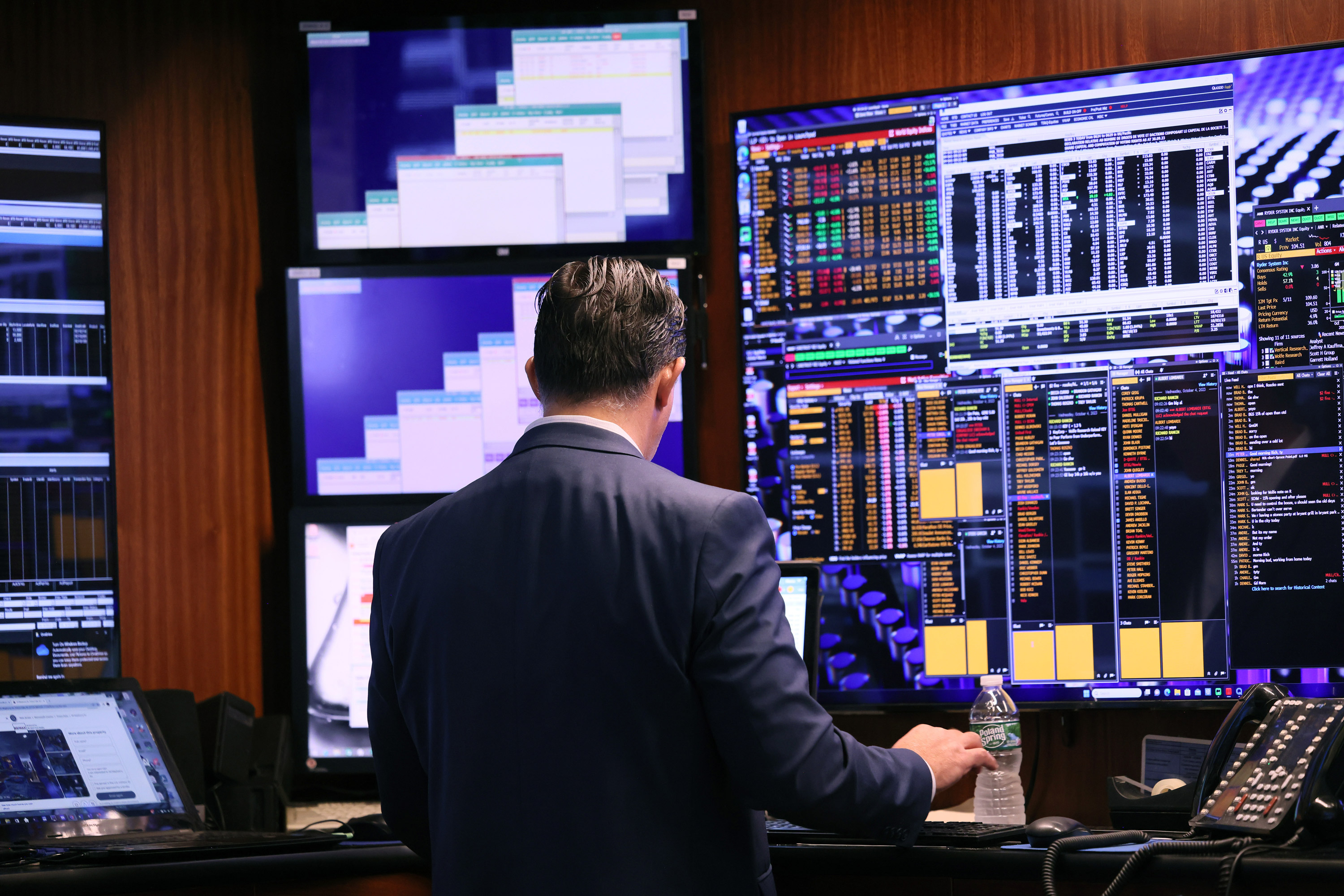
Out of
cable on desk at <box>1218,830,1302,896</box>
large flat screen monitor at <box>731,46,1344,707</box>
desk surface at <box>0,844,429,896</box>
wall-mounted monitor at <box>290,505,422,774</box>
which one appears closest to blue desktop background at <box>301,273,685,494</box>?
wall-mounted monitor at <box>290,505,422,774</box>

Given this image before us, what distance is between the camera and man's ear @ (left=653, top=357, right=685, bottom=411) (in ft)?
4.84

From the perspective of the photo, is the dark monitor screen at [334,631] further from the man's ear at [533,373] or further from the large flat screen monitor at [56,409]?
the man's ear at [533,373]

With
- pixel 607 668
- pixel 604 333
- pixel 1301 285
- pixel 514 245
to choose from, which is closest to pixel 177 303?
pixel 514 245

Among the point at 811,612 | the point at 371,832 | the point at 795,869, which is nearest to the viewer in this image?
the point at 795,869

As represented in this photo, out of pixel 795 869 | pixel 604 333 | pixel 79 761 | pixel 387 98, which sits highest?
pixel 387 98

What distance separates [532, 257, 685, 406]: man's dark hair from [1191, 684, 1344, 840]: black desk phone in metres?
1.02

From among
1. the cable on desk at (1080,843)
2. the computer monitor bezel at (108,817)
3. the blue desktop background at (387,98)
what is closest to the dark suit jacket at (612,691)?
the cable on desk at (1080,843)

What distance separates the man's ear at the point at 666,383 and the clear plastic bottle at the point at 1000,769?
0.95 metres

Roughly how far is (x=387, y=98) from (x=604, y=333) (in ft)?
5.00

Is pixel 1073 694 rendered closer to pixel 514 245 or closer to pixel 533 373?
pixel 533 373

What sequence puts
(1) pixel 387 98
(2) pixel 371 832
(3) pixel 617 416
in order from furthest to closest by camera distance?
(1) pixel 387 98 → (2) pixel 371 832 → (3) pixel 617 416

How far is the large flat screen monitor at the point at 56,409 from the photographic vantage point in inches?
93.7

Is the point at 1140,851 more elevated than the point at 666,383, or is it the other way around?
the point at 666,383

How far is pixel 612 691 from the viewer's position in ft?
4.37
